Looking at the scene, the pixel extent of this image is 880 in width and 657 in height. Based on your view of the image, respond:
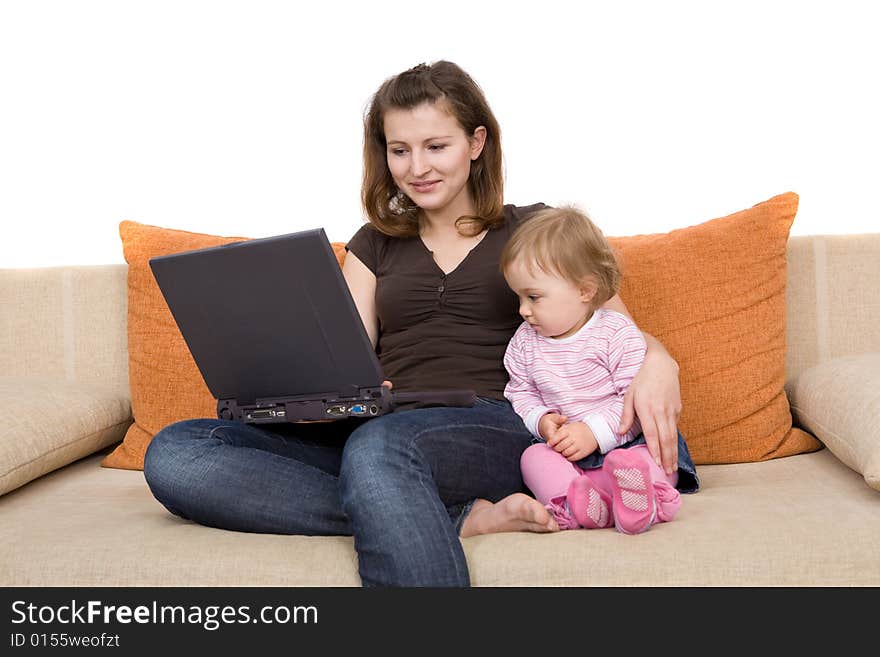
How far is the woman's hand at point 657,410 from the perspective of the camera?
1.56 metres

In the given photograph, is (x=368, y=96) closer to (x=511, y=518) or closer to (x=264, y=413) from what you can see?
(x=264, y=413)

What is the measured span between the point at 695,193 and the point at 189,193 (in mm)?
1273

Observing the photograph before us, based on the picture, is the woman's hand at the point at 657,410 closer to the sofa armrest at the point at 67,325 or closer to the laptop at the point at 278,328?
the laptop at the point at 278,328

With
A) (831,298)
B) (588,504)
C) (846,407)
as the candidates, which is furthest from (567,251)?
(831,298)

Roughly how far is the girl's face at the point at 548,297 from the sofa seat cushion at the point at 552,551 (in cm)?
36

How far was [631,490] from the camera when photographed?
140cm

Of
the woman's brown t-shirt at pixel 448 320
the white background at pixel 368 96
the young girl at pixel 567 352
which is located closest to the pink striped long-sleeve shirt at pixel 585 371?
the young girl at pixel 567 352

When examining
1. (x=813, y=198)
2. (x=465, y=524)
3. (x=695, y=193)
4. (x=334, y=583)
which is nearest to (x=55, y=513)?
(x=334, y=583)

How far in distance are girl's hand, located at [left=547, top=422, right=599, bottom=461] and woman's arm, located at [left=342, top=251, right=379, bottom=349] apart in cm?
50

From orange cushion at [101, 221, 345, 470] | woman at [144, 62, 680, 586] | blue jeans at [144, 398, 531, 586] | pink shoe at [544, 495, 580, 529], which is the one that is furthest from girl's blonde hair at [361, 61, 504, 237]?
pink shoe at [544, 495, 580, 529]

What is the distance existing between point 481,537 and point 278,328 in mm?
430
